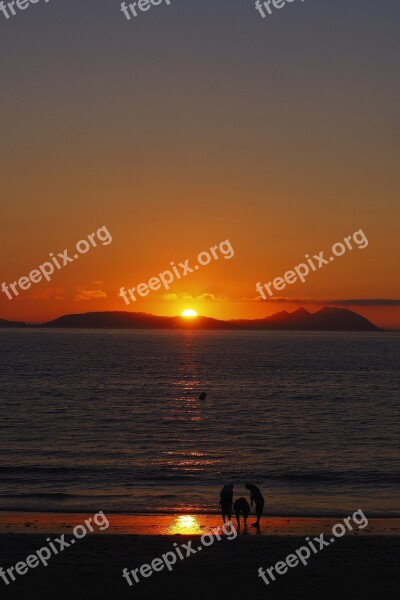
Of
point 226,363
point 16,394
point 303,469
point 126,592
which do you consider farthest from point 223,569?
point 226,363

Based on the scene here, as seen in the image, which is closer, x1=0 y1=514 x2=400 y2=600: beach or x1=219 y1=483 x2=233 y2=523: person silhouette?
x1=0 y1=514 x2=400 y2=600: beach

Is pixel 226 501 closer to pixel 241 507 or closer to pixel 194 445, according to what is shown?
pixel 241 507

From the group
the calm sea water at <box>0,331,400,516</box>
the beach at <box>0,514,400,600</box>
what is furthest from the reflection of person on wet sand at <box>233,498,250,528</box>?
the calm sea water at <box>0,331,400,516</box>

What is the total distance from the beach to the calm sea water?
16.1 feet

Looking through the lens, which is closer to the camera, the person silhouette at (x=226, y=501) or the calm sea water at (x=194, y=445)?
the person silhouette at (x=226, y=501)

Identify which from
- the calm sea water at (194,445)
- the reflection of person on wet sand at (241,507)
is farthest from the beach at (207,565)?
the calm sea water at (194,445)

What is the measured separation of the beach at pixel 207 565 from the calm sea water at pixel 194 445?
4912 millimetres

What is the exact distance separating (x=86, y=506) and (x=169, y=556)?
29.9 ft

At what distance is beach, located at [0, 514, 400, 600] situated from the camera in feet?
52.2

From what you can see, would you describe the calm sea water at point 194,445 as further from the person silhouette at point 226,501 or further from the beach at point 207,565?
the beach at point 207,565

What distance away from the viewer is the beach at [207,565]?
1591 centimetres

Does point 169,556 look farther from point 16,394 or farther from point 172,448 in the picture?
point 16,394

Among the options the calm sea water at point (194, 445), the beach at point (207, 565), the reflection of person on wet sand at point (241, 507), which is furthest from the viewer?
the calm sea water at point (194, 445)

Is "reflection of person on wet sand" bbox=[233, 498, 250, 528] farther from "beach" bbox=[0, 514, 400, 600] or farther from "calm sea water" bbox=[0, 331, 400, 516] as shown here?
"calm sea water" bbox=[0, 331, 400, 516]
